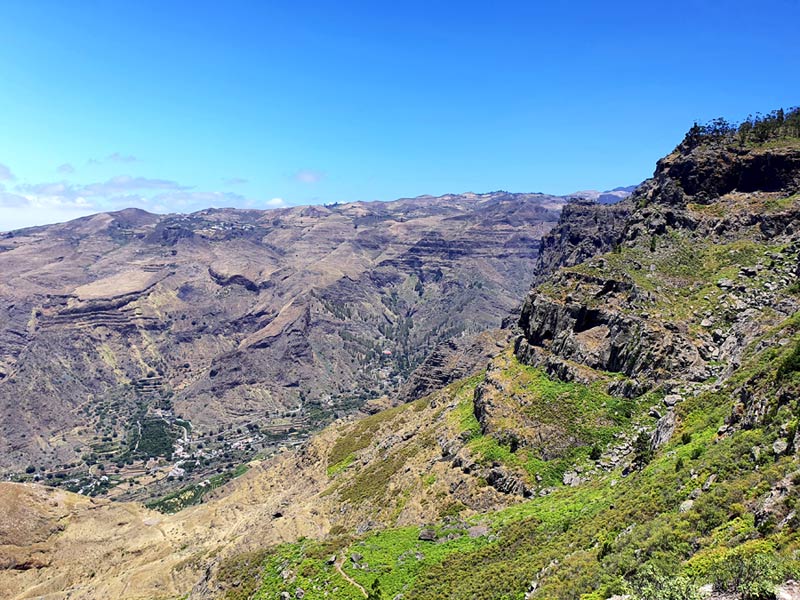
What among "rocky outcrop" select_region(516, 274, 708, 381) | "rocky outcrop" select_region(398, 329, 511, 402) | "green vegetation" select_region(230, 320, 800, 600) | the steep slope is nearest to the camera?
"green vegetation" select_region(230, 320, 800, 600)

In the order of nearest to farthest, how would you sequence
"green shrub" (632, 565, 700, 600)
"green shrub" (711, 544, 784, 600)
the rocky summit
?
"green shrub" (711, 544, 784, 600) < "green shrub" (632, 565, 700, 600) < the rocky summit

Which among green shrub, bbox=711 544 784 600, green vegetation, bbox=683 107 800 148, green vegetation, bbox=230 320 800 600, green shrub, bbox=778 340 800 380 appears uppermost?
green vegetation, bbox=683 107 800 148

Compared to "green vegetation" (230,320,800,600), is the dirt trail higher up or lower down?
lower down

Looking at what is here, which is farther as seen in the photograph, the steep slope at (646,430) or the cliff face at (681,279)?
the cliff face at (681,279)

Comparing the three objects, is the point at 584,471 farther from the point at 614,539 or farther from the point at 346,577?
the point at 346,577

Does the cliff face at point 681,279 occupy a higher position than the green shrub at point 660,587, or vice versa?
the cliff face at point 681,279

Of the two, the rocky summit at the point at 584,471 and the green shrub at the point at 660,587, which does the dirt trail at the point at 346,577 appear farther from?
the green shrub at the point at 660,587

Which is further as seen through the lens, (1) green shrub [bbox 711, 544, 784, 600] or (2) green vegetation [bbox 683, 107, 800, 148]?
(2) green vegetation [bbox 683, 107, 800, 148]

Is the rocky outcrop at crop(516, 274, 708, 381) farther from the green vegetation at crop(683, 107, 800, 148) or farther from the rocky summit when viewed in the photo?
the green vegetation at crop(683, 107, 800, 148)

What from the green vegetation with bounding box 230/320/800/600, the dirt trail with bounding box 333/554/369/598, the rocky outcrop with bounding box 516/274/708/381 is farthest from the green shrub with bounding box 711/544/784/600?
the rocky outcrop with bounding box 516/274/708/381

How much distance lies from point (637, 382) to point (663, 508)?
30.2 m

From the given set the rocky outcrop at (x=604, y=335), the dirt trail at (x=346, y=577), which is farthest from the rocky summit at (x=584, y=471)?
the dirt trail at (x=346, y=577)

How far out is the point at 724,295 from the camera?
6362 cm

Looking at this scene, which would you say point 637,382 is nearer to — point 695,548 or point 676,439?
point 676,439
